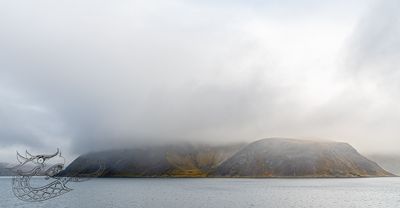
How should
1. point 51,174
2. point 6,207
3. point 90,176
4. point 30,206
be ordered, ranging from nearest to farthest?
point 51,174, point 90,176, point 30,206, point 6,207

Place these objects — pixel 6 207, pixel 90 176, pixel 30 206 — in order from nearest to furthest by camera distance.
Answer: pixel 90 176, pixel 30 206, pixel 6 207

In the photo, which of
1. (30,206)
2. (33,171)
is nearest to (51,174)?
(33,171)

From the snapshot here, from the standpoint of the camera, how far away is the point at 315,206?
163 m

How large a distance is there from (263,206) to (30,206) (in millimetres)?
87197

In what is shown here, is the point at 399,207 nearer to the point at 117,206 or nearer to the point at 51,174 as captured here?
the point at 117,206

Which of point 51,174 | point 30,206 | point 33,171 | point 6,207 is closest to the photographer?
point 33,171

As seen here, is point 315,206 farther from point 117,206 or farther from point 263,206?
point 117,206

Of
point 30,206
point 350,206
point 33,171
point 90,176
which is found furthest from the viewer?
point 350,206

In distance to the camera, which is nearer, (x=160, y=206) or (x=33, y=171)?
(x=33, y=171)

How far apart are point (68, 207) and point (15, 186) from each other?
153751mm

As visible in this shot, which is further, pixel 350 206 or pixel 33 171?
pixel 350 206

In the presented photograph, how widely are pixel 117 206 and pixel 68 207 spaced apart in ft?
61.2

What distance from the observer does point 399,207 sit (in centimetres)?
16238

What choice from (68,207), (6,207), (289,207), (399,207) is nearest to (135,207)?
(68,207)
